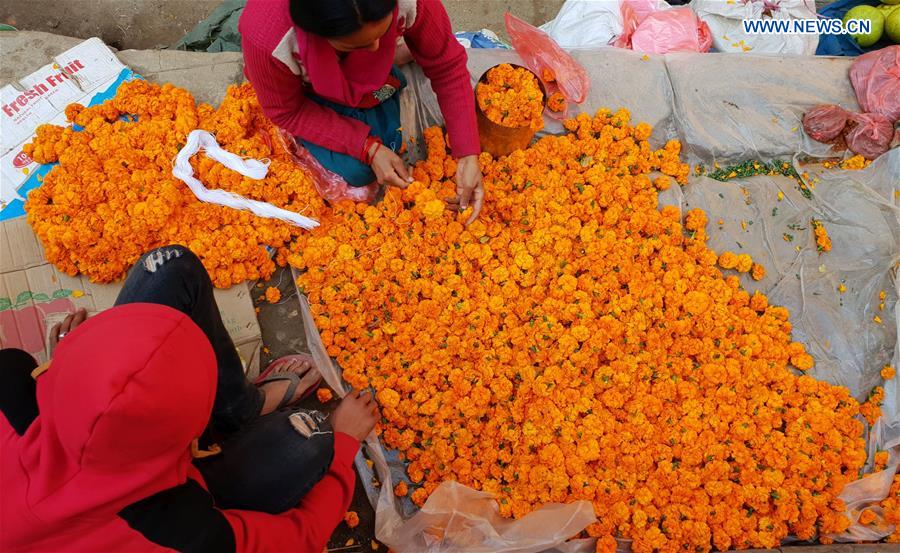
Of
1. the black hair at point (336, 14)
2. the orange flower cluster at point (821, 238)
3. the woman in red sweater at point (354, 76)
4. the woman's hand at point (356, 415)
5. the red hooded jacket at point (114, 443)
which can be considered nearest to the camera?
the red hooded jacket at point (114, 443)

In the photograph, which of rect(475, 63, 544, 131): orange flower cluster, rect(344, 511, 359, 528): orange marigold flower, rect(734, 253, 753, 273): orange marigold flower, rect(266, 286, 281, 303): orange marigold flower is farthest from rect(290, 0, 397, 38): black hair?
rect(734, 253, 753, 273): orange marigold flower

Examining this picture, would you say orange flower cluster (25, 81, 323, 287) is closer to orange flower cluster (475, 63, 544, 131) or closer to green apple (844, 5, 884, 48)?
orange flower cluster (475, 63, 544, 131)

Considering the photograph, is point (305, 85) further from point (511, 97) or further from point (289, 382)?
point (289, 382)

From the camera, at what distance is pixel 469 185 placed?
232 centimetres

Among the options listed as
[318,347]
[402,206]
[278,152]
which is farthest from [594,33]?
[318,347]

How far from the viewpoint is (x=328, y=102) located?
2.31 m

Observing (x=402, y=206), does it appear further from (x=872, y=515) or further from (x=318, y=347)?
(x=872, y=515)

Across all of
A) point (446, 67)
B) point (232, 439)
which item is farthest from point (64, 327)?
point (446, 67)

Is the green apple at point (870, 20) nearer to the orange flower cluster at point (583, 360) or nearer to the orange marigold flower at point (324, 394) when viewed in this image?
the orange flower cluster at point (583, 360)

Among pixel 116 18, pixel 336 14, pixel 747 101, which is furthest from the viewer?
pixel 116 18

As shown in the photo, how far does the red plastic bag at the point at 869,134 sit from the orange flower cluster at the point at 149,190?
270 cm

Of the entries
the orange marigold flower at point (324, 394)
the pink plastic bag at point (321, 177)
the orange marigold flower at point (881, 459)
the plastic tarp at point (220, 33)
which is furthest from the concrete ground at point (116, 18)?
the orange marigold flower at point (881, 459)

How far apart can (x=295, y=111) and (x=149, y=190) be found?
79 centimetres

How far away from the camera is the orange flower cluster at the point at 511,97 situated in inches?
95.2
